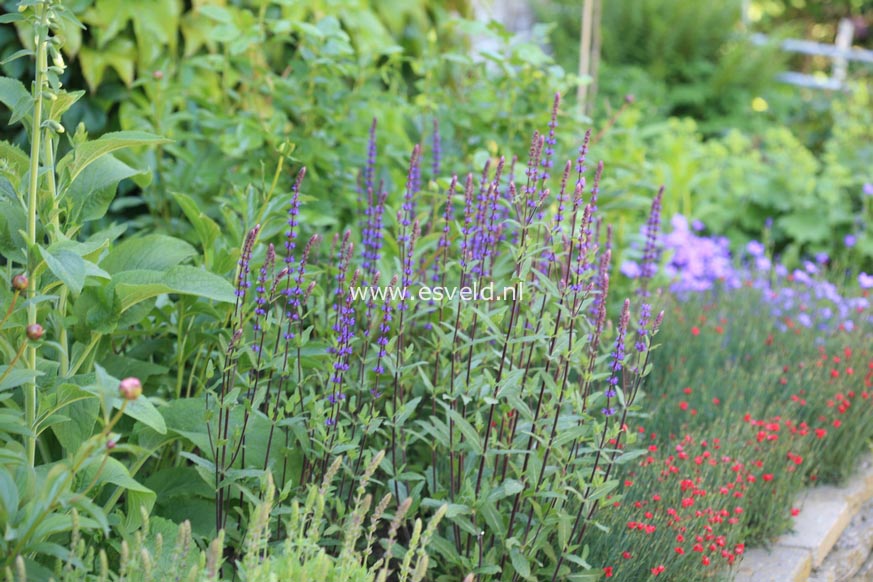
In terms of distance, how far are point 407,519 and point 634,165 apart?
2.19m

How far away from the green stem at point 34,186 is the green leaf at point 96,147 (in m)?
0.08

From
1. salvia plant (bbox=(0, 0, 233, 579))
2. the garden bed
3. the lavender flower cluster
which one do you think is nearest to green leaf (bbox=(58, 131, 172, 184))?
salvia plant (bbox=(0, 0, 233, 579))

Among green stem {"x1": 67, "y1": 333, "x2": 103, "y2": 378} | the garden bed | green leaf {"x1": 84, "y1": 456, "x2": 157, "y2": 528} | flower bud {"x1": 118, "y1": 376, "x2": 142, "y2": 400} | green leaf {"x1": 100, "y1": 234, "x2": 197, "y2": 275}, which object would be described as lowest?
the garden bed

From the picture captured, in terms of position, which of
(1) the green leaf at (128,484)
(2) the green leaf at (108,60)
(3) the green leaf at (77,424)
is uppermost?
(2) the green leaf at (108,60)

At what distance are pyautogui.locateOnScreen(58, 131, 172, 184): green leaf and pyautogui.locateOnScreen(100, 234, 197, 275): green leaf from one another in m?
0.27

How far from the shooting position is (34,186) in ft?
5.89

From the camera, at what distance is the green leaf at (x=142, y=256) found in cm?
221

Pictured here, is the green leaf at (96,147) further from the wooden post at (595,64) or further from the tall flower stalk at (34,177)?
the wooden post at (595,64)

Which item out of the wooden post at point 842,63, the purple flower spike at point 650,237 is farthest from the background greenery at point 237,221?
the wooden post at point 842,63

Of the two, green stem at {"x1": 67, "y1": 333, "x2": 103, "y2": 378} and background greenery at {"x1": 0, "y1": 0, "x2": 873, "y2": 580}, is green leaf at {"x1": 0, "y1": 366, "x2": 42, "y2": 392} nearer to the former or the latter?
background greenery at {"x1": 0, "y1": 0, "x2": 873, "y2": 580}

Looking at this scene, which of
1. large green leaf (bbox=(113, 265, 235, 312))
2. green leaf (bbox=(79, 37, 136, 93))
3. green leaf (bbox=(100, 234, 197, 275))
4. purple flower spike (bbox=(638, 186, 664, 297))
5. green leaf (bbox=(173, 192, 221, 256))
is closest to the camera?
→ large green leaf (bbox=(113, 265, 235, 312))

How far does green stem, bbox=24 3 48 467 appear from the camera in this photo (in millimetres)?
1766

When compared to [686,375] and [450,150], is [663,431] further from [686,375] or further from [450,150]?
[450,150]

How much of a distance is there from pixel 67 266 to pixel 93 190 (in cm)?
47
